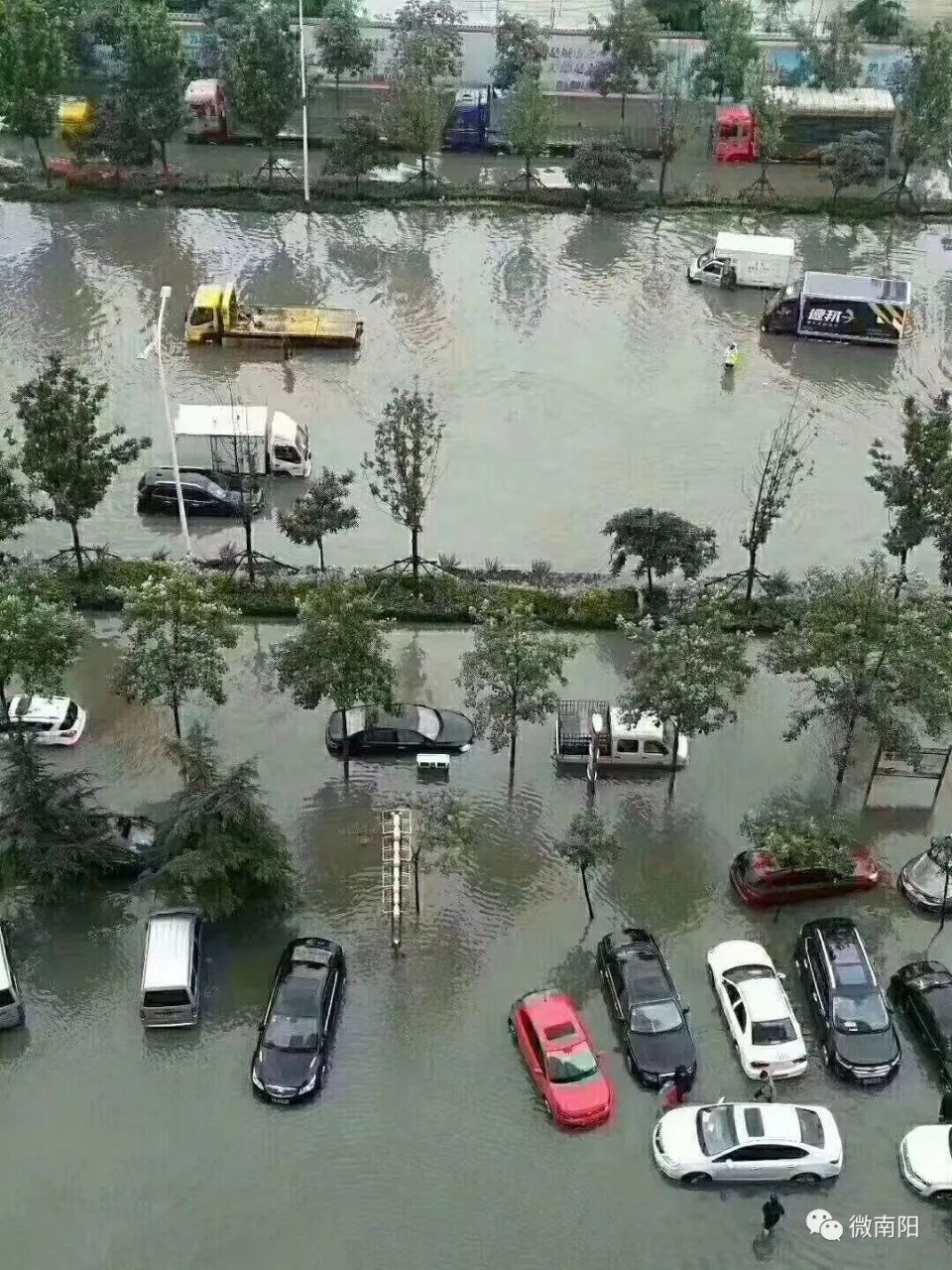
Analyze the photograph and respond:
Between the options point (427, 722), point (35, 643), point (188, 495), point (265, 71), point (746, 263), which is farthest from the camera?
point (265, 71)

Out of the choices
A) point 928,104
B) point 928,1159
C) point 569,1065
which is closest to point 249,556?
point 569,1065

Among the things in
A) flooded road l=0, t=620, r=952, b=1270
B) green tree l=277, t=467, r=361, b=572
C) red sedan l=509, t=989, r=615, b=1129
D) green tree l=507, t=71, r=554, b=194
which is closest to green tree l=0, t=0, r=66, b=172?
green tree l=507, t=71, r=554, b=194

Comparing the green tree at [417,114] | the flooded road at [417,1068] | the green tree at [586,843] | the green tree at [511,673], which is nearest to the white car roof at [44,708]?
the flooded road at [417,1068]

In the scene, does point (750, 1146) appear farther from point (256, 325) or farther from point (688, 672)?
point (256, 325)

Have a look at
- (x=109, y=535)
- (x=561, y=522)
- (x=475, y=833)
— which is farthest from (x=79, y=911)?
(x=561, y=522)

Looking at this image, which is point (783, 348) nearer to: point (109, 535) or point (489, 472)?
point (489, 472)

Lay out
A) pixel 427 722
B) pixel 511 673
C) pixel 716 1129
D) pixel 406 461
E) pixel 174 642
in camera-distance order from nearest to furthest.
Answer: pixel 716 1129
pixel 511 673
pixel 174 642
pixel 427 722
pixel 406 461
